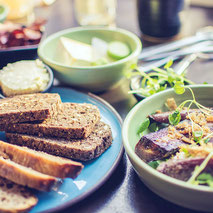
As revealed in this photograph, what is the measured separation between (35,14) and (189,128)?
2.68 m

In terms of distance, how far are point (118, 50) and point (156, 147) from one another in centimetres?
108

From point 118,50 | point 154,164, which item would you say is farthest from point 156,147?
point 118,50

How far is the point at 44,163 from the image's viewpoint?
1.33 metres

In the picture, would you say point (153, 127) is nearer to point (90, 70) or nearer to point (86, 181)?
point (86, 181)

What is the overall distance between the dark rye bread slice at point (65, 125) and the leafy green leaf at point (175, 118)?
0.39m

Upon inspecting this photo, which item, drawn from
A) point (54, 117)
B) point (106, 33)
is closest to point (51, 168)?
point (54, 117)

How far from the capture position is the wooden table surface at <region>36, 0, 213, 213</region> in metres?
1.31

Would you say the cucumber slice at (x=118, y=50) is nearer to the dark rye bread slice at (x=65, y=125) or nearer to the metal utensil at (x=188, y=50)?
the metal utensil at (x=188, y=50)

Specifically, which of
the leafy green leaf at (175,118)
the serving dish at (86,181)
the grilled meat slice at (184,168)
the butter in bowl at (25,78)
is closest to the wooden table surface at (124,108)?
the serving dish at (86,181)

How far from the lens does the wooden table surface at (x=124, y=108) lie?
1310 mm

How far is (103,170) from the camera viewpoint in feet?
4.66

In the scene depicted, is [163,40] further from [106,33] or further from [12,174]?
[12,174]

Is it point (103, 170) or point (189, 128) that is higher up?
point (189, 128)

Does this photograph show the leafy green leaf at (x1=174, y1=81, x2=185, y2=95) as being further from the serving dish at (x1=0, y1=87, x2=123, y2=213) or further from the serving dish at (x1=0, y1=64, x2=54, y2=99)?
the serving dish at (x1=0, y1=64, x2=54, y2=99)
